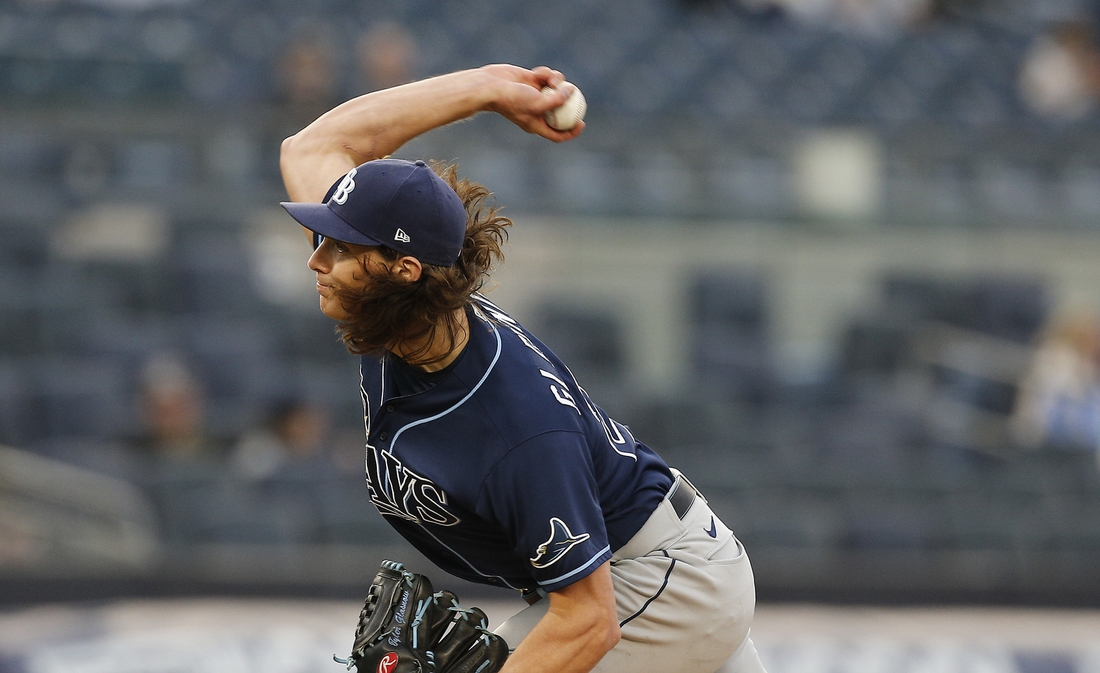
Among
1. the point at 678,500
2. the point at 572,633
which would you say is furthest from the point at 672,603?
the point at 572,633

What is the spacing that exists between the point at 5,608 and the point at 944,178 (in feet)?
25.3

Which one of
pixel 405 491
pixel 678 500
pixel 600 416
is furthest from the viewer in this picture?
pixel 678 500

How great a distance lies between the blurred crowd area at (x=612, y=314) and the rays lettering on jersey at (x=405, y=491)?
3.50 meters

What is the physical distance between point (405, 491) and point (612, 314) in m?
7.19

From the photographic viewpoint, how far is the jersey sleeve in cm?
240

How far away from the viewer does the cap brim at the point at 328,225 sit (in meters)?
2.41

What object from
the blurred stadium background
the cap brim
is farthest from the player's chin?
the blurred stadium background

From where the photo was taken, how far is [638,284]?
32.2 ft

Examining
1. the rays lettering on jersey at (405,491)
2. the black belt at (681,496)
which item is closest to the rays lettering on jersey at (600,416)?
the black belt at (681,496)

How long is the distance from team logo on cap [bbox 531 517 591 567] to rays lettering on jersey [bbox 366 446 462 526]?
231mm

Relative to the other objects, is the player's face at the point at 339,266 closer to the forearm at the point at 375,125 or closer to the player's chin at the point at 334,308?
the player's chin at the point at 334,308

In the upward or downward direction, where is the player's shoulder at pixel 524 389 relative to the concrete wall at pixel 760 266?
upward

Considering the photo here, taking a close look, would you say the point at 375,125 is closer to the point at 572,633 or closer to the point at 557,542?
the point at 557,542

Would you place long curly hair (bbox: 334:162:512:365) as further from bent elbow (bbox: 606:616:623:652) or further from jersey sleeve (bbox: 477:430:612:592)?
bent elbow (bbox: 606:616:623:652)
